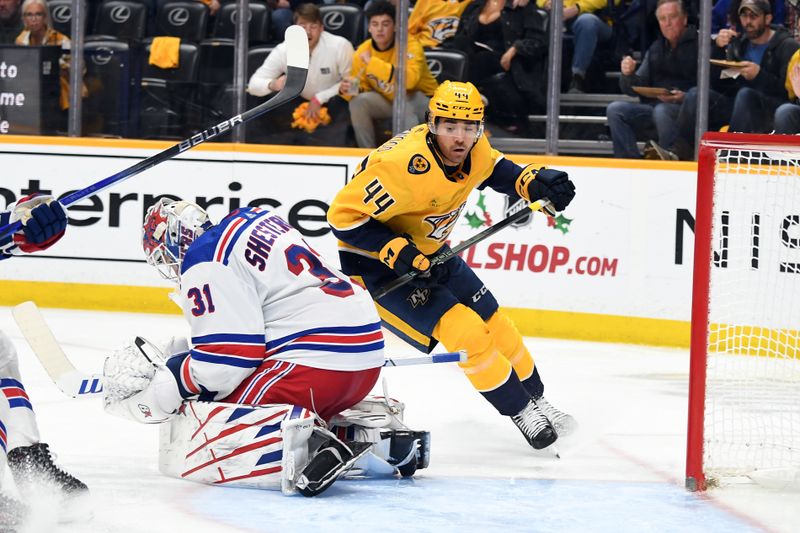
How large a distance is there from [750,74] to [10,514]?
402cm

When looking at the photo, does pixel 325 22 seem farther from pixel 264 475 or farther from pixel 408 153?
pixel 264 475

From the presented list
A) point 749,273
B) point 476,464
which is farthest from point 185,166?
point 476,464

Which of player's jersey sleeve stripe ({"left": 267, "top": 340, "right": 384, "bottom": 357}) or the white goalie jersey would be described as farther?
player's jersey sleeve stripe ({"left": 267, "top": 340, "right": 384, "bottom": 357})

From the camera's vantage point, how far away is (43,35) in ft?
22.0

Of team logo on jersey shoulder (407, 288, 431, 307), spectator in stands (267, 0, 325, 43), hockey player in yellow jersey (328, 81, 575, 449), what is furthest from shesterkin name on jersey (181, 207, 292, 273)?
spectator in stands (267, 0, 325, 43)

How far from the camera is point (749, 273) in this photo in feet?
16.4

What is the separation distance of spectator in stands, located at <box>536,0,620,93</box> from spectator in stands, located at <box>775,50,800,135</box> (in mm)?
839

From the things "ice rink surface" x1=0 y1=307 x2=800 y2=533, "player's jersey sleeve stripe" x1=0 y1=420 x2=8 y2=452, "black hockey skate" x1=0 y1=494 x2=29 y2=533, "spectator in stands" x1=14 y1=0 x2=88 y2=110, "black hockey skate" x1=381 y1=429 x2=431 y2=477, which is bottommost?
"ice rink surface" x1=0 y1=307 x2=800 y2=533

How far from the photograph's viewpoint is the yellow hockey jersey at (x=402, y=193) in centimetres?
379

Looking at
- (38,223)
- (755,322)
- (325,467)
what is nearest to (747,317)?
(755,322)

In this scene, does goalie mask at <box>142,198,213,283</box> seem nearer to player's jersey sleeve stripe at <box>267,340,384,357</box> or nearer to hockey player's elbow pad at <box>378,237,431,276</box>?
player's jersey sleeve stripe at <box>267,340,384,357</box>

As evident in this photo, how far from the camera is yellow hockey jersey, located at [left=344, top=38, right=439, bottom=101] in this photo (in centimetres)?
622

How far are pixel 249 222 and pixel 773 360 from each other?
7.24 ft

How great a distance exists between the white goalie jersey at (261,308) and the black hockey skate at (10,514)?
52 cm
